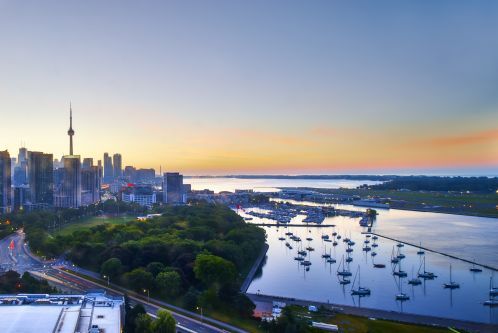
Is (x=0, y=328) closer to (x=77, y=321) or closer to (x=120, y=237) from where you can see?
(x=77, y=321)

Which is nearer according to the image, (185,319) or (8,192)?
(185,319)

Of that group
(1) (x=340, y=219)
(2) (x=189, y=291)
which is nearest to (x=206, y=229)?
(2) (x=189, y=291)

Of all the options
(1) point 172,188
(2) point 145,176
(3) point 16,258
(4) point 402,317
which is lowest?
(4) point 402,317

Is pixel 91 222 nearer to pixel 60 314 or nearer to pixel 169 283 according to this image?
pixel 169 283

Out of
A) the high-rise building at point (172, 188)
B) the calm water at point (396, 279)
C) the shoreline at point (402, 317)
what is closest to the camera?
the shoreline at point (402, 317)

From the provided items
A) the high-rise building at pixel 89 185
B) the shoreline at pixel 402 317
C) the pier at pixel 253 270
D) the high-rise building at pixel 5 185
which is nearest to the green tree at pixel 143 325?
the shoreline at pixel 402 317

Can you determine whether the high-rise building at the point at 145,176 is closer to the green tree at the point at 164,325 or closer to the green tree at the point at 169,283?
the green tree at the point at 169,283

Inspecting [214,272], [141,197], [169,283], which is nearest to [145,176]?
[141,197]
